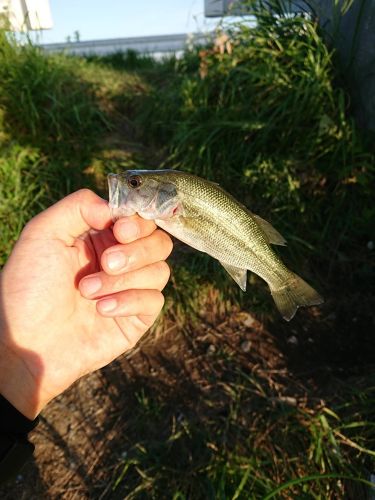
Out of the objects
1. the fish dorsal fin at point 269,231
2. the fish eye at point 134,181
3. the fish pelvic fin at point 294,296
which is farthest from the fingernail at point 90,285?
the fish pelvic fin at point 294,296

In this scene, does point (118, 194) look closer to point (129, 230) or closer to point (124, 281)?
point (129, 230)

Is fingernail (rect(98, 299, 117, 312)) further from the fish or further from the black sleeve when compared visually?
the black sleeve

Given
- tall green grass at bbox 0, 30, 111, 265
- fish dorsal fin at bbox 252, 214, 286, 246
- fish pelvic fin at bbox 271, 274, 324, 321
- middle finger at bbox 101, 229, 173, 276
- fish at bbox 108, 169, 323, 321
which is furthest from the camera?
tall green grass at bbox 0, 30, 111, 265

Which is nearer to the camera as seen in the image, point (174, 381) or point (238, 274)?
point (238, 274)

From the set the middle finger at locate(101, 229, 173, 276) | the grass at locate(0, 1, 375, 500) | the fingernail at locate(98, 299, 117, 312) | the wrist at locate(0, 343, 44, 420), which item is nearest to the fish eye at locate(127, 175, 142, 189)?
the middle finger at locate(101, 229, 173, 276)

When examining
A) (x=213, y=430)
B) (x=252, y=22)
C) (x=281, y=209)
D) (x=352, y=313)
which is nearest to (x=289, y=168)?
(x=281, y=209)

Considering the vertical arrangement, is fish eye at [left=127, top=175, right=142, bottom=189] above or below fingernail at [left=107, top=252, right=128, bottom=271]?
above

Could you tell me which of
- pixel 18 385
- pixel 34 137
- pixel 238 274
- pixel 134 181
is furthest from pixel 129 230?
pixel 34 137
